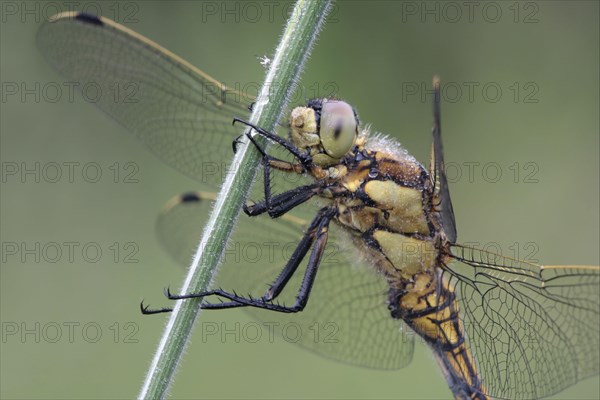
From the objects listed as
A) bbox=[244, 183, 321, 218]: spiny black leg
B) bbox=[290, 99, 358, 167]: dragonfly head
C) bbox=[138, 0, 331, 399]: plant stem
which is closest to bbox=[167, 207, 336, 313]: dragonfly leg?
bbox=[244, 183, 321, 218]: spiny black leg

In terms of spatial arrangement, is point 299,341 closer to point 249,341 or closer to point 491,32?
point 249,341

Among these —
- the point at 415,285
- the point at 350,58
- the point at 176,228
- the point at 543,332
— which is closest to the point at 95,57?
the point at 176,228

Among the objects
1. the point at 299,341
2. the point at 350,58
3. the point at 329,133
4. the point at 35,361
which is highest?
the point at 350,58

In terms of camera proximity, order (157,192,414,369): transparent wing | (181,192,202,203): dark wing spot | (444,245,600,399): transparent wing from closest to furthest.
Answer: (444,245,600,399): transparent wing < (157,192,414,369): transparent wing < (181,192,202,203): dark wing spot

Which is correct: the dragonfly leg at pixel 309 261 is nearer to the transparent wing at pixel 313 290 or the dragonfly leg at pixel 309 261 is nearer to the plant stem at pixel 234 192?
the transparent wing at pixel 313 290

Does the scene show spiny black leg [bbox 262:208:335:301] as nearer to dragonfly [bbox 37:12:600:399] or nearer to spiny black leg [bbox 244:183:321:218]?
dragonfly [bbox 37:12:600:399]

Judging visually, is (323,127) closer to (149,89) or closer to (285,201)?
(285,201)
